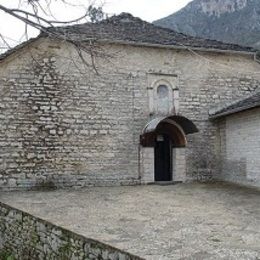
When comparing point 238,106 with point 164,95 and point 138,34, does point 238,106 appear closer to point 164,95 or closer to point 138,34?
point 164,95

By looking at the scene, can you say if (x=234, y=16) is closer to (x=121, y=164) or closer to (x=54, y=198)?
(x=121, y=164)

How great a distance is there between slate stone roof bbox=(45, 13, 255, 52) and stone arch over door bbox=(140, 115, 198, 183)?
2558 millimetres

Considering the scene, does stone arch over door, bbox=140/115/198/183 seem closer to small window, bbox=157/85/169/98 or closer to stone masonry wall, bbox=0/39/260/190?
stone masonry wall, bbox=0/39/260/190

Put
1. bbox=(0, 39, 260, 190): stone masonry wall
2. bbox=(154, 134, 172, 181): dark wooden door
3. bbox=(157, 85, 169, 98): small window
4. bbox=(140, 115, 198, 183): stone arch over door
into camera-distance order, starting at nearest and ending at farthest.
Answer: bbox=(0, 39, 260, 190): stone masonry wall
bbox=(140, 115, 198, 183): stone arch over door
bbox=(157, 85, 169, 98): small window
bbox=(154, 134, 172, 181): dark wooden door

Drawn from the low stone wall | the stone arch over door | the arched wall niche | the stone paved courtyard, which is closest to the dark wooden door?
the stone arch over door

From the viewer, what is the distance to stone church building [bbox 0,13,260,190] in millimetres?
13312

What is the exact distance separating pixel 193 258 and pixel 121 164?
29.6ft

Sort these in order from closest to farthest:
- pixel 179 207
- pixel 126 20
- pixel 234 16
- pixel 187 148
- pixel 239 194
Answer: pixel 179 207 < pixel 239 194 < pixel 187 148 < pixel 126 20 < pixel 234 16

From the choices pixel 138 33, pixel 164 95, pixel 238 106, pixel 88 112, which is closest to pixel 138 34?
pixel 138 33

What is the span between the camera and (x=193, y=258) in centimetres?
525

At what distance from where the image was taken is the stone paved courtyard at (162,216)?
230 inches

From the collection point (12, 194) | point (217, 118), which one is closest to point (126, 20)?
point (217, 118)

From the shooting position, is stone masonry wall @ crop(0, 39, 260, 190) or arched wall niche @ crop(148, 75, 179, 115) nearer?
stone masonry wall @ crop(0, 39, 260, 190)

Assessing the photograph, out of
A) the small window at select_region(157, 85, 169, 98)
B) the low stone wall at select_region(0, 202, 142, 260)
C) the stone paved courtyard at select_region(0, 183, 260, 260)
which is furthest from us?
the small window at select_region(157, 85, 169, 98)
